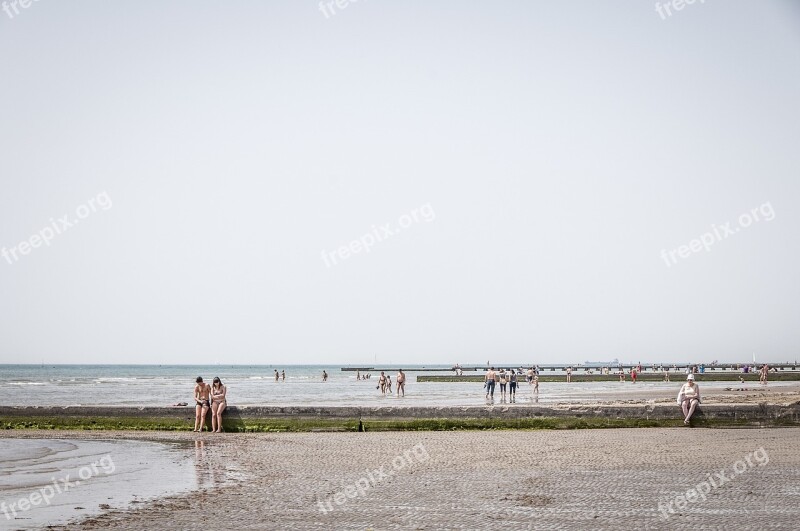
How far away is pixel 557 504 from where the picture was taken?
11.1 m

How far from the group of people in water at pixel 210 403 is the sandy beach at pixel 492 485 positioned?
108 inches

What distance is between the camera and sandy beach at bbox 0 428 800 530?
32.8 ft

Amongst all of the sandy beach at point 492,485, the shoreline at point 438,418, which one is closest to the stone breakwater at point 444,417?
the shoreline at point 438,418

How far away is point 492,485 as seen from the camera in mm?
12953

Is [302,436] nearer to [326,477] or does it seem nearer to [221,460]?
[221,460]

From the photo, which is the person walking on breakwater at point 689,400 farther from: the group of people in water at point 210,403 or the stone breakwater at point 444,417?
the group of people in water at point 210,403

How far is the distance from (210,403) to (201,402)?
526mm

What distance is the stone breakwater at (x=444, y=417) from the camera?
78.8 ft

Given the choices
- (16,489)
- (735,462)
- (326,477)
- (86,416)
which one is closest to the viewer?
(16,489)

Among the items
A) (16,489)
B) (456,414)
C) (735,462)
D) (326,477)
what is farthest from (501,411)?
(16,489)

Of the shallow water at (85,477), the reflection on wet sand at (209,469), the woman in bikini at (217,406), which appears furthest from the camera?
the woman in bikini at (217,406)

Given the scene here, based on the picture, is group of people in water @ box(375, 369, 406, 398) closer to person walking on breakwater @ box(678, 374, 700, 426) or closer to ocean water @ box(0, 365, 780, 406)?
ocean water @ box(0, 365, 780, 406)

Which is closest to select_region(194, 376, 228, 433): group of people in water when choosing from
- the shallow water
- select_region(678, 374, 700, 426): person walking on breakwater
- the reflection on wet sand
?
the shallow water

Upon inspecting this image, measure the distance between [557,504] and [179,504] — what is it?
5645 millimetres
